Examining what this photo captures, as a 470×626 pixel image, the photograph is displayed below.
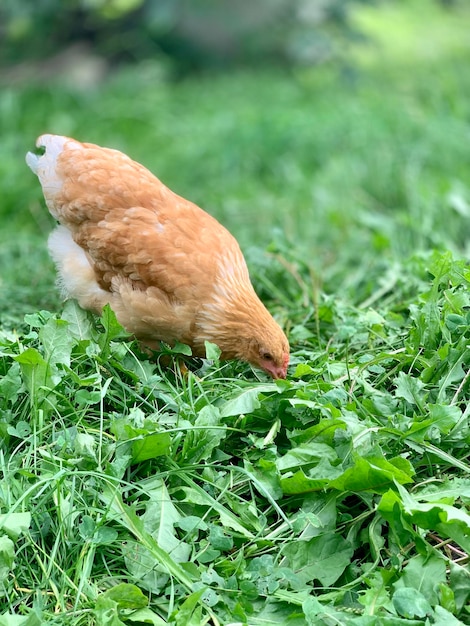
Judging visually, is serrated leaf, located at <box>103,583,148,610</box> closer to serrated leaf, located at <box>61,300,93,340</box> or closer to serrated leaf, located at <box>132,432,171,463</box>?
serrated leaf, located at <box>132,432,171,463</box>

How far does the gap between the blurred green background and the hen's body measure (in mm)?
660

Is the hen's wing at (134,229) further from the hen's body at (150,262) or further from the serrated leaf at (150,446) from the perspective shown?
the serrated leaf at (150,446)

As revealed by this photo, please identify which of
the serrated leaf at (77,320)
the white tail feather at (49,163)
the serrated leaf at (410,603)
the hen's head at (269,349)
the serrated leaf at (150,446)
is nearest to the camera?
the serrated leaf at (410,603)

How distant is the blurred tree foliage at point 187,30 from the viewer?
8.60 meters

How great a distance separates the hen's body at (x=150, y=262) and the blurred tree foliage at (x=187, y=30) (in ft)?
16.4

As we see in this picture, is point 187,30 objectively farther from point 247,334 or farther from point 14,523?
point 14,523

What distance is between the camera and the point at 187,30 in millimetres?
9742

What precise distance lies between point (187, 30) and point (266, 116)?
7.64 feet

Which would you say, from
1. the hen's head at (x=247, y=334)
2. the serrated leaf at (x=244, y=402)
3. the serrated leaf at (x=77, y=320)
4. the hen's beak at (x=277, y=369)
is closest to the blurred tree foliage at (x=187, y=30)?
the serrated leaf at (x=77, y=320)

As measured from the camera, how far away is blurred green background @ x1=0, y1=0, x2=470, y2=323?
5.66m

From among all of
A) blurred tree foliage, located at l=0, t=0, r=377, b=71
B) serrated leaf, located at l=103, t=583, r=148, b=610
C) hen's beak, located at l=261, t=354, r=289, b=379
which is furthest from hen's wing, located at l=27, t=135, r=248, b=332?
blurred tree foliage, located at l=0, t=0, r=377, b=71

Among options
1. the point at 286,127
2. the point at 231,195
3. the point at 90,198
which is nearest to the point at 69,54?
the point at 286,127

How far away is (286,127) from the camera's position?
25.4ft

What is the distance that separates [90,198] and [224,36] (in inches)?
271
